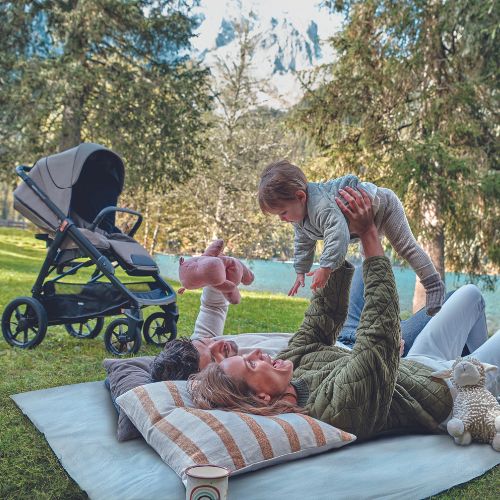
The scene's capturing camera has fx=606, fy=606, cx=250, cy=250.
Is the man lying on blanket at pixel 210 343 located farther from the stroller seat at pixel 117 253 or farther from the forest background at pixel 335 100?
the forest background at pixel 335 100

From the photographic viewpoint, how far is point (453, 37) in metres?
9.08

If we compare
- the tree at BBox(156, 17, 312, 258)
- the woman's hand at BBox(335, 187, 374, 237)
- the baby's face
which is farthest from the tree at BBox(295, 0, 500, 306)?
the tree at BBox(156, 17, 312, 258)

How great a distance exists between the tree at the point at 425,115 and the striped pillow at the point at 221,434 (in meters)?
6.28

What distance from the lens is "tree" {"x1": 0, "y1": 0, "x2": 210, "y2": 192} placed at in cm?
1080

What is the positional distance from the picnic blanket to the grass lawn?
0.04 m

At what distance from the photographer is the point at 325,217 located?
2477 mm

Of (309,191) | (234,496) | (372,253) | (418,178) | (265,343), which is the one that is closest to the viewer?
(234,496)

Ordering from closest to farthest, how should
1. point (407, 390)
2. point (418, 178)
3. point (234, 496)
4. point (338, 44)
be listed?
point (234, 496) < point (407, 390) < point (418, 178) < point (338, 44)

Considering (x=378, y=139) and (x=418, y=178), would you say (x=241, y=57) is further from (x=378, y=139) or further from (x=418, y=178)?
(x=418, y=178)

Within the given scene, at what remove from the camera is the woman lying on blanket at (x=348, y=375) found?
216cm

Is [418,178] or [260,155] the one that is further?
[260,155]

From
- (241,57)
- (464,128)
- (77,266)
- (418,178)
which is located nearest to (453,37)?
(464,128)

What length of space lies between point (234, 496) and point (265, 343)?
6.04 feet

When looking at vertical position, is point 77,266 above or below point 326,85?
below
